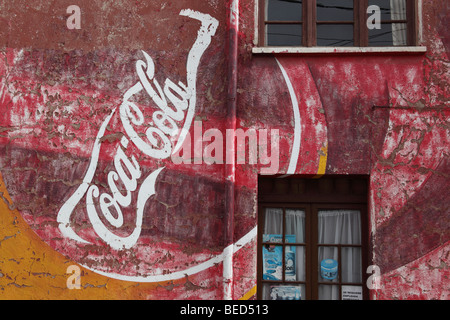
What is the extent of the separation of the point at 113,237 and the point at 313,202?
8.20ft

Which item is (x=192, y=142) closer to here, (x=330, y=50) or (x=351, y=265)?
(x=330, y=50)

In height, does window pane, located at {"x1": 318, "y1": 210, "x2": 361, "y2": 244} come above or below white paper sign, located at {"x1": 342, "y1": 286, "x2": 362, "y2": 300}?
above

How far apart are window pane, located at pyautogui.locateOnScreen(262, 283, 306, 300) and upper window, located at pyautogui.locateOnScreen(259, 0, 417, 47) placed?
3.05 m

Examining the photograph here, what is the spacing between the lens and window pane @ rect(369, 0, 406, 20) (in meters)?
6.29

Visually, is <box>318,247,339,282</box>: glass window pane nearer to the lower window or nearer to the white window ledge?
the lower window

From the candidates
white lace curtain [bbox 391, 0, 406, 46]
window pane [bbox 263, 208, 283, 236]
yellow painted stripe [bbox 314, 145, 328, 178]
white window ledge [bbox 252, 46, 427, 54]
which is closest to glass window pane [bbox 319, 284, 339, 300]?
window pane [bbox 263, 208, 283, 236]

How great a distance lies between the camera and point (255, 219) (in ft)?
19.3

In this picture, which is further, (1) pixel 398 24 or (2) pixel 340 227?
(1) pixel 398 24

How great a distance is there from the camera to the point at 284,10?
21.0 ft

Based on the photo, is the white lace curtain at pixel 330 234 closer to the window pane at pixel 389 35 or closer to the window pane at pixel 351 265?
the window pane at pixel 351 265

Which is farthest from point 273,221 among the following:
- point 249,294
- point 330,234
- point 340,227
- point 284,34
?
point 284,34

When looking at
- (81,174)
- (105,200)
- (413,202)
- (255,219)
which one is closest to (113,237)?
(105,200)

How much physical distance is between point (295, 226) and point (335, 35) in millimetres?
2485
